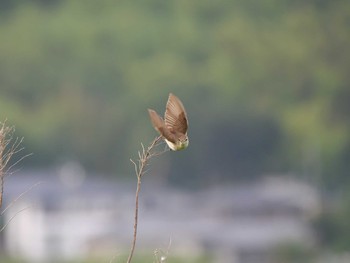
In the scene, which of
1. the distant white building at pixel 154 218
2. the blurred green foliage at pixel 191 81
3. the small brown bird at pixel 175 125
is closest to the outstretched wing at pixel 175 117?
the small brown bird at pixel 175 125

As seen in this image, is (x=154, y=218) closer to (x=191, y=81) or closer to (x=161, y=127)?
(x=191, y=81)

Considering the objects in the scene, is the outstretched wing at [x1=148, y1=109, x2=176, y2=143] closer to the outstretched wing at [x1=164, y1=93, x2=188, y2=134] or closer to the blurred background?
the outstretched wing at [x1=164, y1=93, x2=188, y2=134]

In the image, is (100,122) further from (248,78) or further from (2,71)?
(248,78)

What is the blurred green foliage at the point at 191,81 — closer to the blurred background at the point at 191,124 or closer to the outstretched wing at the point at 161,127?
the blurred background at the point at 191,124

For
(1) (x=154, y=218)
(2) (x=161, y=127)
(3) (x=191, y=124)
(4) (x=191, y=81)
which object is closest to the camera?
(2) (x=161, y=127)

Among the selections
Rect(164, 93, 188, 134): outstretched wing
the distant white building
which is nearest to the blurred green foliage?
the distant white building

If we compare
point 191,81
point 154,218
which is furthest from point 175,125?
point 191,81

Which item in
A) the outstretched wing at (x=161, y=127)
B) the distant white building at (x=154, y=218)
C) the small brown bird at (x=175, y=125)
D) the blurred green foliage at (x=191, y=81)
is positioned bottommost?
the outstretched wing at (x=161, y=127)
